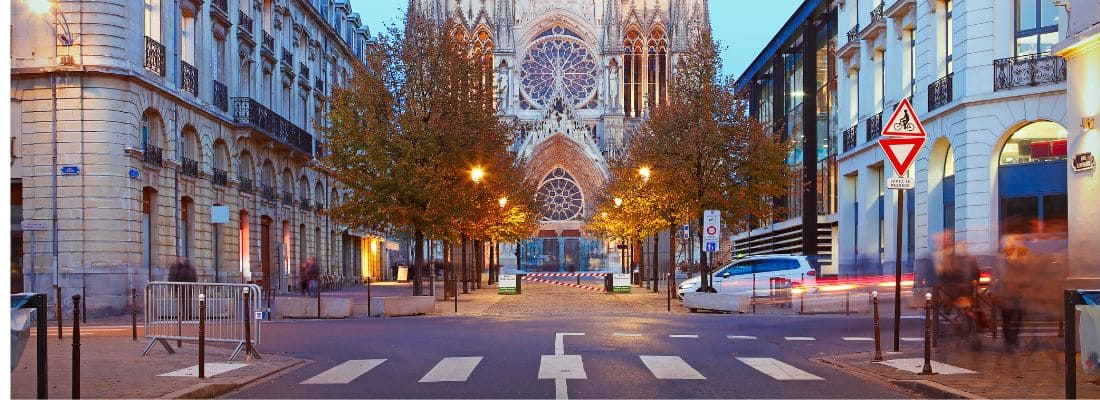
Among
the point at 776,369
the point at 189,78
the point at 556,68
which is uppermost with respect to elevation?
the point at 556,68

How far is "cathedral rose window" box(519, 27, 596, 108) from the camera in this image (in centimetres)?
9175

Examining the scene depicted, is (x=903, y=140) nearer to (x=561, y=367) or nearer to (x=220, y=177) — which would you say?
(x=561, y=367)

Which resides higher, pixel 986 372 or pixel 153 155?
pixel 153 155

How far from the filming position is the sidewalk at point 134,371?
1220 cm

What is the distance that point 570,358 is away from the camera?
52.7ft

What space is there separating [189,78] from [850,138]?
22367mm

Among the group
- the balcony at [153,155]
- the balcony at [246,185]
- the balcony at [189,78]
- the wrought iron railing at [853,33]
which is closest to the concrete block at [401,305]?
the balcony at [153,155]

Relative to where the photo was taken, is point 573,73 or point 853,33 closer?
point 853,33

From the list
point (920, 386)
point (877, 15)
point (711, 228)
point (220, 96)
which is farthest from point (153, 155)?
point (920, 386)

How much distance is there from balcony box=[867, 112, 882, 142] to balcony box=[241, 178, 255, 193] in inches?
849

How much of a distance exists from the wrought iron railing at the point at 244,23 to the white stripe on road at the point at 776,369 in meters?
30.1

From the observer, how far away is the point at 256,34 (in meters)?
45.0

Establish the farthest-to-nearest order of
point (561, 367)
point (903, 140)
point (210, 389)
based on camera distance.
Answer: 1. point (903, 140)
2. point (561, 367)
3. point (210, 389)

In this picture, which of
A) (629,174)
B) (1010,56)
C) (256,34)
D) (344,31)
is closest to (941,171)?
(1010,56)
